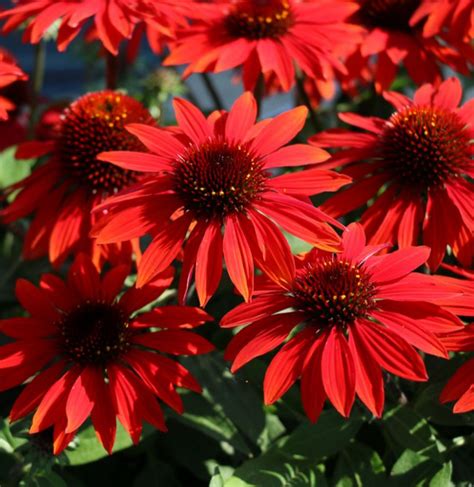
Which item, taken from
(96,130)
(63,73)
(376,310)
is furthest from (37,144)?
(63,73)

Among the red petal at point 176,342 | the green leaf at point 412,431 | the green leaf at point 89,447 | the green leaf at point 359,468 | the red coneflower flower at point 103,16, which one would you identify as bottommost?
the green leaf at point 359,468

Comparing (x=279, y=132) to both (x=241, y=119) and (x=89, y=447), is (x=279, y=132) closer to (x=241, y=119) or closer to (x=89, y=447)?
(x=241, y=119)

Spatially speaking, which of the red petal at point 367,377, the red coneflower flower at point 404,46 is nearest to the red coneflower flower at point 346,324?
the red petal at point 367,377

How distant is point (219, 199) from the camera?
0.80 m

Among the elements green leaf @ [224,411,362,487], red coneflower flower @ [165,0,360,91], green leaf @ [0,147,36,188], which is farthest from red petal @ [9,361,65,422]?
green leaf @ [0,147,36,188]

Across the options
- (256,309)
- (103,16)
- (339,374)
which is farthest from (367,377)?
(103,16)

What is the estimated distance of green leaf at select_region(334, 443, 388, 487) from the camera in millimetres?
812

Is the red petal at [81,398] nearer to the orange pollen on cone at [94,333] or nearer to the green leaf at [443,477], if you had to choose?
the orange pollen on cone at [94,333]

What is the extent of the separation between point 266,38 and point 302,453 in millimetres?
576

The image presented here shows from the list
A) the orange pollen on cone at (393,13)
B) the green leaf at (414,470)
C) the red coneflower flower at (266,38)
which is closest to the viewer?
the green leaf at (414,470)

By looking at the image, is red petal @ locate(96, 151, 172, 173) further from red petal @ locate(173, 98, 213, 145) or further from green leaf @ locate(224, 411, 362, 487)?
green leaf @ locate(224, 411, 362, 487)

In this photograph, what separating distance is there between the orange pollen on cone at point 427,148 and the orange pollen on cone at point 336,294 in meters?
0.17

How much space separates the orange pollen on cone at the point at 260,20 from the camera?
1100 millimetres

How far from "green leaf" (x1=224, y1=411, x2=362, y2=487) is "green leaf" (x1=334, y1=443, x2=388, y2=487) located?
0.03 metres
